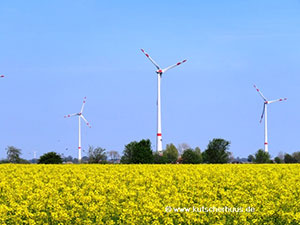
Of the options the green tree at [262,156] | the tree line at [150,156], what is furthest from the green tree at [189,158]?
the green tree at [262,156]

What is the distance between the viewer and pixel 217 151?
6259 cm

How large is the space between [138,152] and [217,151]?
14320mm

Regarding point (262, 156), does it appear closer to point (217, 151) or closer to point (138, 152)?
point (217, 151)

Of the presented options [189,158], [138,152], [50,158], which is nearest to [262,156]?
[189,158]

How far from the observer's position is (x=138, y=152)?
5316 cm

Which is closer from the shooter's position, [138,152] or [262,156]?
[138,152]

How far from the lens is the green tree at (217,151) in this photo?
62.2 m

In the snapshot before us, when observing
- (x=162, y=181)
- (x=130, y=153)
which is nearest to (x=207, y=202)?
(x=162, y=181)

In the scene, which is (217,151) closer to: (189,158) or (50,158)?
(189,158)

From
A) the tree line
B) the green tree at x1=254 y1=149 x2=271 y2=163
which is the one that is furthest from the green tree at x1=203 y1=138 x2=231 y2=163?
the green tree at x1=254 y1=149 x2=271 y2=163

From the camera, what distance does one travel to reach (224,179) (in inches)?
944

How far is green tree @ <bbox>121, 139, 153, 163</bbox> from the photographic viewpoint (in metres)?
52.8

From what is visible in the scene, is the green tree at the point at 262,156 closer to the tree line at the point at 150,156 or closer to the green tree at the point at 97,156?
the tree line at the point at 150,156

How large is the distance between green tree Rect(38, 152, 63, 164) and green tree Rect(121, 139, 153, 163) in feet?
25.4
